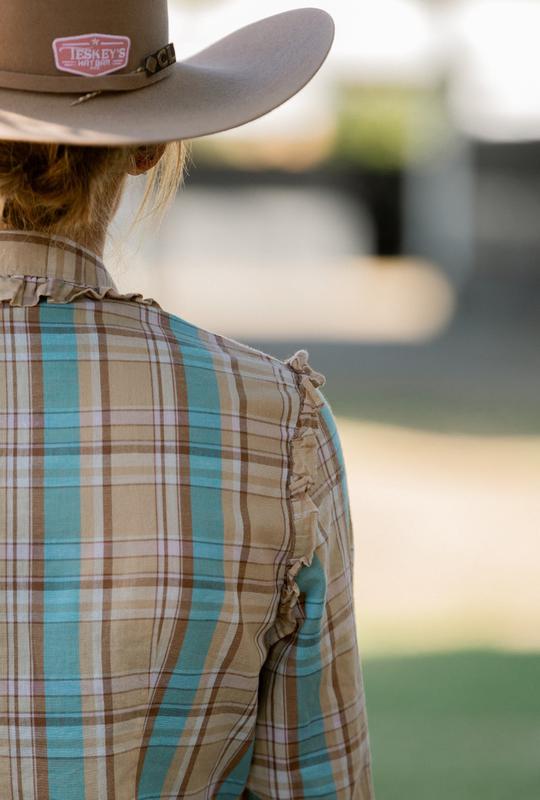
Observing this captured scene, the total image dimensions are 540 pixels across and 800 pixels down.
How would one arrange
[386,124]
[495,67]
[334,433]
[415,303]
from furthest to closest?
[386,124], [415,303], [495,67], [334,433]

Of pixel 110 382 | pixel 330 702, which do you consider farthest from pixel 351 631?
pixel 110 382

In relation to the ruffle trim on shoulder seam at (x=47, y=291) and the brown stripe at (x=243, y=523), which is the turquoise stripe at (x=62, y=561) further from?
the brown stripe at (x=243, y=523)

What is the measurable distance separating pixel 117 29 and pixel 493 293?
704 inches

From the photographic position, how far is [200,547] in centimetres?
130

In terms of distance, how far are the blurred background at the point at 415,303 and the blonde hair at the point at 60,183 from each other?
0.21m

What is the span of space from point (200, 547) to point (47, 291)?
31cm

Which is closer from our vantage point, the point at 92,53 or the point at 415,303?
the point at 92,53

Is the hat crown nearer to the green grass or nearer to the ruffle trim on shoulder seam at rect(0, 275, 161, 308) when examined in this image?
the ruffle trim on shoulder seam at rect(0, 275, 161, 308)

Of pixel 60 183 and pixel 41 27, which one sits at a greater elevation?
pixel 41 27

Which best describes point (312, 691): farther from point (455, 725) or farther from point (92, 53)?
point (455, 725)

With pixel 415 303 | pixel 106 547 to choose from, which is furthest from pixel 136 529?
pixel 415 303

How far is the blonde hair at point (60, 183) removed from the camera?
126cm

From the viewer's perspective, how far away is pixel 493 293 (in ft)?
61.8

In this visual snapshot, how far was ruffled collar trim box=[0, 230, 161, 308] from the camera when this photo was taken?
4.22 ft
